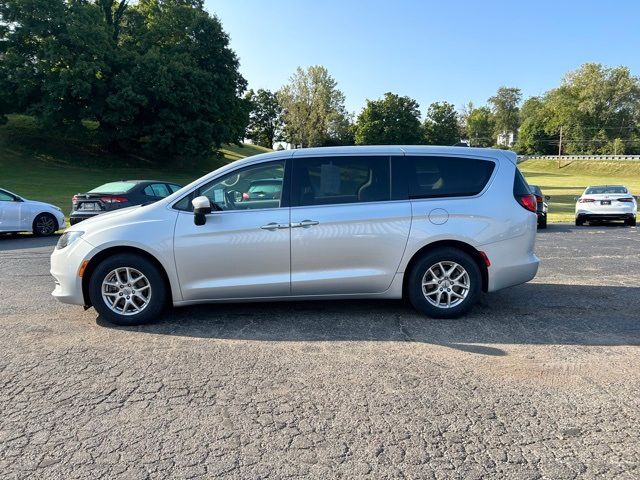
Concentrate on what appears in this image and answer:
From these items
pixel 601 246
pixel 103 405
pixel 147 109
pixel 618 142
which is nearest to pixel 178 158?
pixel 147 109

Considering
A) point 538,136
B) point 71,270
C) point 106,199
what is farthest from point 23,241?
point 538,136

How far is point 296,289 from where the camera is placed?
17.0ft

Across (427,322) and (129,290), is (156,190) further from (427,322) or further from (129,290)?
(427,322)

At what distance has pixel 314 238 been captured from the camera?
5.11 metres

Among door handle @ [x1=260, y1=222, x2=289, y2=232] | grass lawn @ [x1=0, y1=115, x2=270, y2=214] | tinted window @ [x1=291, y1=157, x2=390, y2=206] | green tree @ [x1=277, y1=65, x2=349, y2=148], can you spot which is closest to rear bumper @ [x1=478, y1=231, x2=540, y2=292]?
tinted window @ [x1=291, y1=157, x2=390, y2=206]

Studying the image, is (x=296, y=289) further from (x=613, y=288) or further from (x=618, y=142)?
(x=618, y=142)

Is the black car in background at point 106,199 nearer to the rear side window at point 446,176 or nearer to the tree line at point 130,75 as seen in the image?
the rear side window at point 446,176

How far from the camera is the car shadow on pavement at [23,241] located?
1129 cm

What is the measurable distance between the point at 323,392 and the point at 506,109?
155 meters

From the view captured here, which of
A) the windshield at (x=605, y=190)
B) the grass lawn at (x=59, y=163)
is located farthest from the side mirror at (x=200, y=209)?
the grass lawn at (x=59, y=163)

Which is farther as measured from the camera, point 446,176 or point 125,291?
point 446,176

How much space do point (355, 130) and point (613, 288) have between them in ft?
231

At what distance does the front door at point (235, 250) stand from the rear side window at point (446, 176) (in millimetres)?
1468

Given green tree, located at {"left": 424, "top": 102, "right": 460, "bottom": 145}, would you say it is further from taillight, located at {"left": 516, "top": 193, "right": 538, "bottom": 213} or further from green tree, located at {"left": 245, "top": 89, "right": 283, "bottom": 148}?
taillight, located at {"left": 516, "top": 193, "right": 538, "bottom": 213}
